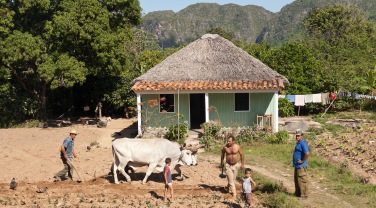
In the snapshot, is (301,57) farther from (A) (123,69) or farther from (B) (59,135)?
(B) (59,135)

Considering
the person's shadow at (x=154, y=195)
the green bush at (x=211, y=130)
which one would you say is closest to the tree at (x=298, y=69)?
the green bush at (x=211, y=130)

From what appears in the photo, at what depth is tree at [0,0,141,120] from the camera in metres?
21.9

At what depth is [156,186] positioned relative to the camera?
37.9ft

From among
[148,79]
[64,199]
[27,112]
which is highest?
[148,79]

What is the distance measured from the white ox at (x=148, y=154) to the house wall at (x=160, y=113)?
9.05 m

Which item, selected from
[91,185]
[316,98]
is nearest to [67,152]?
[91,185]

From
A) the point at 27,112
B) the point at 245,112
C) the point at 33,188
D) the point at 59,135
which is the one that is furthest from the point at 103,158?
the point at 27,112

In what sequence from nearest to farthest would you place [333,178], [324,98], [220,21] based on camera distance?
1. [333,178]
2. [324,98]
3. [220,21]

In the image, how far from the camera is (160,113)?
21016 mm

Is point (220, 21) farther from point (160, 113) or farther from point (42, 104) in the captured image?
point (160, 113)

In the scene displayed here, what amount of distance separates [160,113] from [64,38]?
6.72 m

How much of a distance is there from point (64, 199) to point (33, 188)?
4.58 feet

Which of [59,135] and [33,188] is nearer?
[33,188]

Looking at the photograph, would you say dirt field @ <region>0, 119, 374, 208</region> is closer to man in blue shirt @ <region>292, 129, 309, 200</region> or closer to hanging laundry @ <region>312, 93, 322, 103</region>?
man in blue shirt @ <region>292, 129, 309, 200</region>
